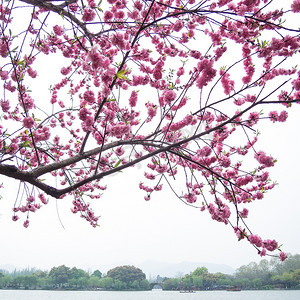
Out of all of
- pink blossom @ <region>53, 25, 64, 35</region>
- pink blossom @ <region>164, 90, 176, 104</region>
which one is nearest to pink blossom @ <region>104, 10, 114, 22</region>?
Answer: pink blossom @ <region>53, 25, 64, 35</region>

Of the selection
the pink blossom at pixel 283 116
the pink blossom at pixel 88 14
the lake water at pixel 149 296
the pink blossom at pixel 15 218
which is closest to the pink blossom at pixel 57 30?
the pink blossom at pixel 88 14

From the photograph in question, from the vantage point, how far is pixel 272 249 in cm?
358

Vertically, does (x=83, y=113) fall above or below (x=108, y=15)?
below

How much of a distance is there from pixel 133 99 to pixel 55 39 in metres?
2.24

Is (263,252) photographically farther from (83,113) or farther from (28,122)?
(28,122)

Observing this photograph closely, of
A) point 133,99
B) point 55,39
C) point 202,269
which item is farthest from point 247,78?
point 202,269

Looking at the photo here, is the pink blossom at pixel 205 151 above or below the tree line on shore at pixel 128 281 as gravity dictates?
above

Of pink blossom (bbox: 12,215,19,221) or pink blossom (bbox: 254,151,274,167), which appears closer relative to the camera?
pink blossom (bbox: 254,151,274,167)

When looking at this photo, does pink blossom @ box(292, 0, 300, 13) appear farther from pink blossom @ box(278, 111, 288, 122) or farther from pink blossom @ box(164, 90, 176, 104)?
A: pink blossom @ box(164, 90, 176, 104)

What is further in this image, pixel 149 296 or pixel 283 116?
pixel 149 296

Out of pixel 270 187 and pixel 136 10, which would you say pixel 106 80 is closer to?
pixel 136 10

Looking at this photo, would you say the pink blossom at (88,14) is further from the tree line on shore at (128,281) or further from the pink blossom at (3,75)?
the tree line on shore at (128,281)

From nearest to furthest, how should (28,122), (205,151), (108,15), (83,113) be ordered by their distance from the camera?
(83,113) → (28,122) → (205,151) → (108,15)

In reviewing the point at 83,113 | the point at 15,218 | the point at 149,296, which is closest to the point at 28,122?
the point at 83,113
